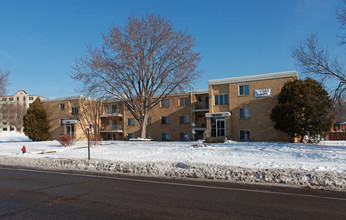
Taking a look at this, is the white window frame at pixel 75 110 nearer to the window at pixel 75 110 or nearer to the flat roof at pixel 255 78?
the window at pixel 75 110

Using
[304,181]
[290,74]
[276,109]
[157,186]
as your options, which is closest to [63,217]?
[157,186]

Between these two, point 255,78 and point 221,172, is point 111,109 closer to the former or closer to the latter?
point 255,78

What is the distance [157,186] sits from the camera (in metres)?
8.32

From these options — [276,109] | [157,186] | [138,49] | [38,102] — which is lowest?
[157,186]

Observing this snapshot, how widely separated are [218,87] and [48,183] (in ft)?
82.7

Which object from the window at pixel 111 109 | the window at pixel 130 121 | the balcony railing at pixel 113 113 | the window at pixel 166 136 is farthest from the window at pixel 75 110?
the window at pixel 166 136

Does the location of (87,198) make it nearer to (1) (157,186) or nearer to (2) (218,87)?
(1) (157,186)

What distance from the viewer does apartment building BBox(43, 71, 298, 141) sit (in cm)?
2892

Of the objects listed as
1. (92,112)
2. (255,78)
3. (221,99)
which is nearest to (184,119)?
(221,99)

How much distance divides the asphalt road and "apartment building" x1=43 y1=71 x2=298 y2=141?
18.4m

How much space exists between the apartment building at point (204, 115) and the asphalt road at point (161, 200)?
18.4 metres

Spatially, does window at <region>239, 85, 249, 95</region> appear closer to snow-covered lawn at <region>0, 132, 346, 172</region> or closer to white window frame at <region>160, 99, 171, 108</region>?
snow-covered lawn at <region>0, 132, 346, 172</region>

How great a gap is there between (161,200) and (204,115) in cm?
3145

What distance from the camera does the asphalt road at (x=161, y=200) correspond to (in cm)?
540
